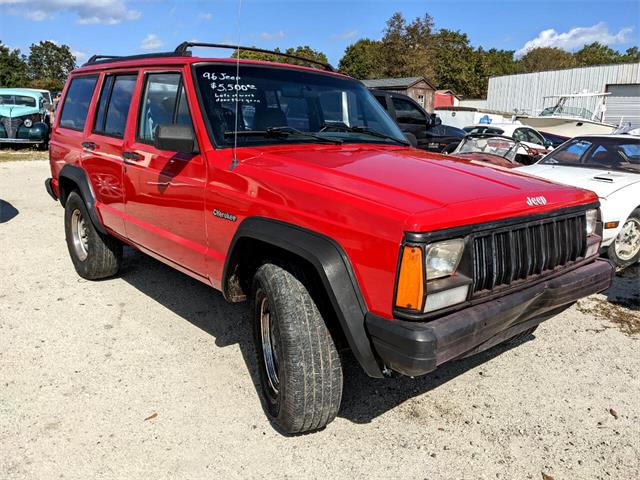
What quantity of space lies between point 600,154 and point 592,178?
3.35 ft

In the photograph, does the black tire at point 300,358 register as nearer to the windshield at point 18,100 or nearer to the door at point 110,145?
the door at point 110,145

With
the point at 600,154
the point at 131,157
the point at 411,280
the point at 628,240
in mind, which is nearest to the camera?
the point at 411,280

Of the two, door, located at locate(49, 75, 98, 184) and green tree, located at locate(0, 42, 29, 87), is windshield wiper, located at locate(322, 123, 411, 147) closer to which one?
door, located at locate(49, 75, 98, 184)

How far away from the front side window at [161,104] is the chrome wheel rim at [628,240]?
4768 millimetres

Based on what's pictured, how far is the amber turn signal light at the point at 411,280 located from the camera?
2182mm

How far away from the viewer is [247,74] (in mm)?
3480

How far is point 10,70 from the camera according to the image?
183 ft

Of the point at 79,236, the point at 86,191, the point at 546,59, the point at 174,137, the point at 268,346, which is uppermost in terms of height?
the point at 546,59

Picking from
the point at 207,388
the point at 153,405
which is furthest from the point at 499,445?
the point at 153,405

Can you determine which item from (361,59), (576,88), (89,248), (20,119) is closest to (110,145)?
(89,248)

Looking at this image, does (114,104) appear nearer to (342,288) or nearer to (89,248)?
(89,248)

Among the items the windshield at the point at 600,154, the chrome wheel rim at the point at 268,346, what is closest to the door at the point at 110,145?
the chrome wheel rim at the point at 268,346

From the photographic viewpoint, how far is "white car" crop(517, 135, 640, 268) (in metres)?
5.51

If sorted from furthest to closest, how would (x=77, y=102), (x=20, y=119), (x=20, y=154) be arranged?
(x=20, y=119)
(x=20, y=154)
(x=77, y=102)
